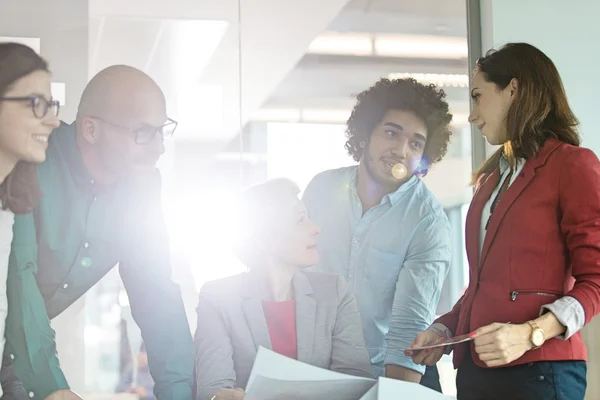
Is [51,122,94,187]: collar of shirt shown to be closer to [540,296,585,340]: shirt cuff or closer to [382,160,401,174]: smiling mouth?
[382,160,401,174]: smiling mouth

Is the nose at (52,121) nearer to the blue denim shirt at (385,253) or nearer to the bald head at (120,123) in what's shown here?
the bald head at (120,123)

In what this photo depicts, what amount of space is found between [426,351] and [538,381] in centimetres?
40

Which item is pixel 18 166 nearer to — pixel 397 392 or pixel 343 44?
pixel 343 44

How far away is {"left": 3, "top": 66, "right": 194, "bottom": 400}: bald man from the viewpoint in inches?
80.3

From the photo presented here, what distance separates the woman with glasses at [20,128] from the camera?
6.63 feet

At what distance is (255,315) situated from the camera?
7.27 feet

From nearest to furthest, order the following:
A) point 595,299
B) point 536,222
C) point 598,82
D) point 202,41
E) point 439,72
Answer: point 595,299 → point 536,222 → point 202,41 → point 439,72 → point 598,82

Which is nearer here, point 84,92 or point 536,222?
point 536,222

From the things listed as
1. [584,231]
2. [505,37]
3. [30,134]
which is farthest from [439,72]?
[30,134]

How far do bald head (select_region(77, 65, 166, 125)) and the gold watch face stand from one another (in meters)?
1.21

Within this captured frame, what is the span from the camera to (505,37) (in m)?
2.67

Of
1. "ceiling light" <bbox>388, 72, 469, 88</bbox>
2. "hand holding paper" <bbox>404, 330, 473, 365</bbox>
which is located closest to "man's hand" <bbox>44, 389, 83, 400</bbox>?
"hand holding paper" <bbox>404, 330, 473, 365</bbox>

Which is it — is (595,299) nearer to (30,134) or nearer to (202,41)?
(202,41)

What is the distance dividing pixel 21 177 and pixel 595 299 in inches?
60.4
